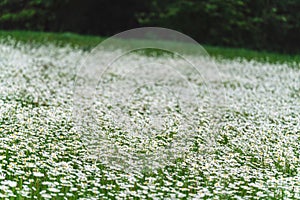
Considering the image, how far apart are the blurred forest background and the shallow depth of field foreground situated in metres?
11.2

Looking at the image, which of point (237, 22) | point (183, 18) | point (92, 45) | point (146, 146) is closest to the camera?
point (146, 146)

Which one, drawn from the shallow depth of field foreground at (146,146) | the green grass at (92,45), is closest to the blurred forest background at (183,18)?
the green grass at (92,45)

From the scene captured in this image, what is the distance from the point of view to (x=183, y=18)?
2472 cm

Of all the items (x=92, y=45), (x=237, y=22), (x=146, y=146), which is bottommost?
(x=146, y=146)

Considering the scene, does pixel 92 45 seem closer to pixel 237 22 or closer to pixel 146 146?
pixel 237 22

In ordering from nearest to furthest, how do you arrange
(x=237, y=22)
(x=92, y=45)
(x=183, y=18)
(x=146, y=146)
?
(x=146, y=146)
(x=92, y=45)
(x=237, y=22)
(x=183, y=18)

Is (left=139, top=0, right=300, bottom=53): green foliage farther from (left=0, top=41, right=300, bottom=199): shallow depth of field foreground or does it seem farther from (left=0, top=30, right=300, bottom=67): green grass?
(left=0, top=41, right=300, bottom=199): shallow depth of field foreground

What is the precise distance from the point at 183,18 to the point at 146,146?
18.1 metres

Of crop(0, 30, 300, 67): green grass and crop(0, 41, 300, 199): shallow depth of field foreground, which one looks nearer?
crop(0, 41, 300, 199): shallow depth of field foreground

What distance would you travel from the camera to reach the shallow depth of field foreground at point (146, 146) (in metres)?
5.68

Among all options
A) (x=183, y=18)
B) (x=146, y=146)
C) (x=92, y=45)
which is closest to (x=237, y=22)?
(x=183, y=18)

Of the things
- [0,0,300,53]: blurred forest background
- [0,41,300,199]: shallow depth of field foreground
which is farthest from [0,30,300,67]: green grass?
[0,41,300,199]: shallow depth of field foreground

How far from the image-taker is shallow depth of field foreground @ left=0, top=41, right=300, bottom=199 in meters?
5.68

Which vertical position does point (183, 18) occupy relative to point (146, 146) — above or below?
above
